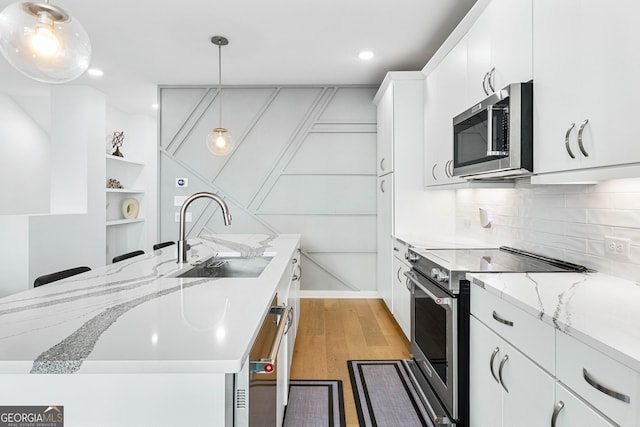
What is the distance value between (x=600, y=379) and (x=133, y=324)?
117 centimetres

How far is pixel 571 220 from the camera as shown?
1898 millimetres

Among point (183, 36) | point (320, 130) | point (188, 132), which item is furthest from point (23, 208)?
point (320, 130)

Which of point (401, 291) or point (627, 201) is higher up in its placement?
point (627, 201)

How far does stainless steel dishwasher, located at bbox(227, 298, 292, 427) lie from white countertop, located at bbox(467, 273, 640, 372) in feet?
2.62

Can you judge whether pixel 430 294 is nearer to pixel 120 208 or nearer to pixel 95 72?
pixel 95 72

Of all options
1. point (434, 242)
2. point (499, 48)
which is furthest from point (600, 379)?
point (434, 242)

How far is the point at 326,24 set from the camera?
124 inches

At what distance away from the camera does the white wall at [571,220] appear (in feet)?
5.14

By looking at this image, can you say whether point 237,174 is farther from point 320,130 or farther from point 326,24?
point 326,24

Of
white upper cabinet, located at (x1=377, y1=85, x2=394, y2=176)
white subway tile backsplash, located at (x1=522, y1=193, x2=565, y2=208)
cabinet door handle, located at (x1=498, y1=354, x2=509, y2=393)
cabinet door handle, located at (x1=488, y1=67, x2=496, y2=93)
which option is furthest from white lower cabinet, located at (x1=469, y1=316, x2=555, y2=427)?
white upper cabinet, located at (x1=377, y1=85, x2=394, y2=176)

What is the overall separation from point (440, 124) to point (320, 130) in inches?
75.9

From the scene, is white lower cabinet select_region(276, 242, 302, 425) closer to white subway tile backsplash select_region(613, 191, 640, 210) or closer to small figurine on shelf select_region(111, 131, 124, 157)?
white subway tile backsplash select_region(613, 191, 640, 210)

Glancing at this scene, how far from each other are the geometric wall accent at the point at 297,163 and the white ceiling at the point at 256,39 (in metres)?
0.23

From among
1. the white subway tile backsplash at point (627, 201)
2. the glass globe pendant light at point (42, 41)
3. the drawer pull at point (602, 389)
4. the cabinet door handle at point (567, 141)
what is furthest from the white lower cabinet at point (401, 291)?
the glass globe pendant light at point (42, 41)
